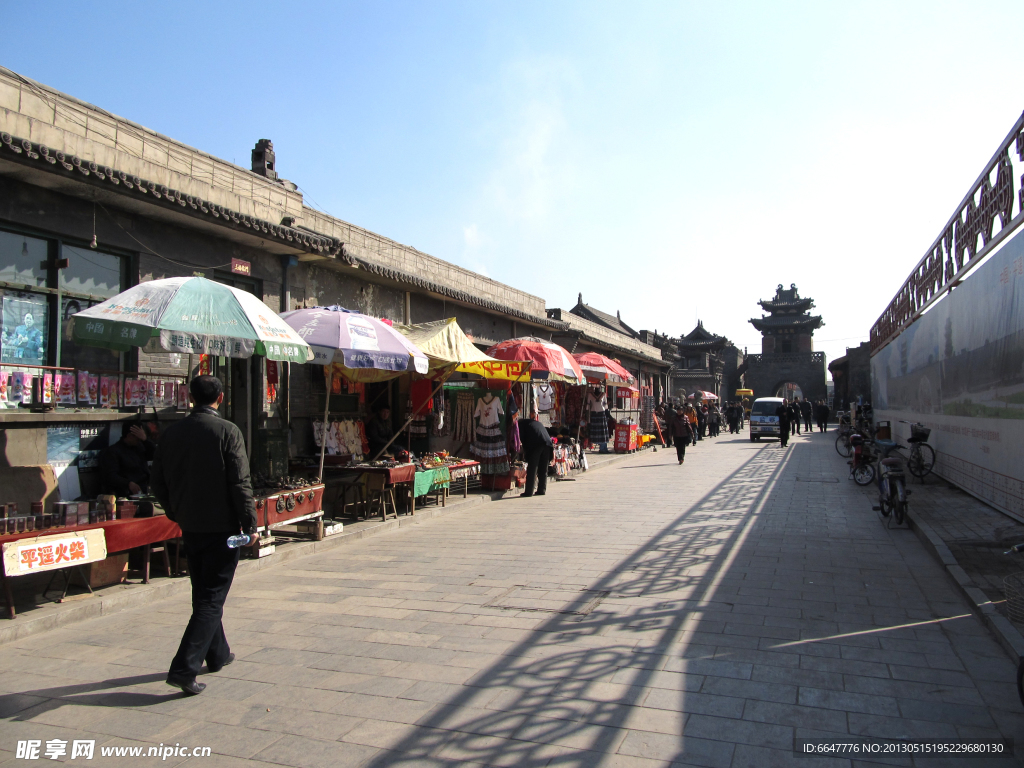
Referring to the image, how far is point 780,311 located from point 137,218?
73817mm

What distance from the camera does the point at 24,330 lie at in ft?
23.9

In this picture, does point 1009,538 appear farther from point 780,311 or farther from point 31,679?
point 780,311

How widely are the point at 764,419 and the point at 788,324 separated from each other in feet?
145

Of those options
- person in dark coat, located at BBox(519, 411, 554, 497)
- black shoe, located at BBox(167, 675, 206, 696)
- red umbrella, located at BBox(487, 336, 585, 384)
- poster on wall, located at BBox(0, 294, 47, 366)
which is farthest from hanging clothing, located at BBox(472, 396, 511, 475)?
black shoe, located at BBox(167, 675, 206, 696)

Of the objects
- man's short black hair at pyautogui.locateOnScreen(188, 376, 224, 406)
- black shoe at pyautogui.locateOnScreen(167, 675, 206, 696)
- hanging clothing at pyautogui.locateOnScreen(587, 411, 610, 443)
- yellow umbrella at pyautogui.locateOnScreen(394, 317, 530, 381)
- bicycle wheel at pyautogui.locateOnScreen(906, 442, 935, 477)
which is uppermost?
yellow umbrella at pyautogui.locateOnScreen(394, 317, 530, 381)

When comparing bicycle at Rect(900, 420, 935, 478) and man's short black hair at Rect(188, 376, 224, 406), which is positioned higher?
man's short black hair at Rect(188, 376, 224, 406)

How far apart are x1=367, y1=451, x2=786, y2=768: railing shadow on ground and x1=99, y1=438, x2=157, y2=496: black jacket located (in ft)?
15.8

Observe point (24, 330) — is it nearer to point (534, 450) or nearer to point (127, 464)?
point (127, 464)

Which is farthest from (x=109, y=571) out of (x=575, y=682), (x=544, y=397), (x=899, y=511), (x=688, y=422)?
(x=688, y=422)

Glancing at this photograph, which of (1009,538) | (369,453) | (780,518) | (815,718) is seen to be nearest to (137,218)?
(369,453)

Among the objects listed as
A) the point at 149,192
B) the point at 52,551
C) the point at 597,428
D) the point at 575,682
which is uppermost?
the point at 149,192

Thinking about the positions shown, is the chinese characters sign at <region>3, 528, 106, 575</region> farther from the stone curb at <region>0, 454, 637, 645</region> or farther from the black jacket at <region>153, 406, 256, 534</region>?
the black jacket at <region>153, 406, 256, 534</region>

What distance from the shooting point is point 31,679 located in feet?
13.9

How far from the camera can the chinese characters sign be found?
16.5 feet
